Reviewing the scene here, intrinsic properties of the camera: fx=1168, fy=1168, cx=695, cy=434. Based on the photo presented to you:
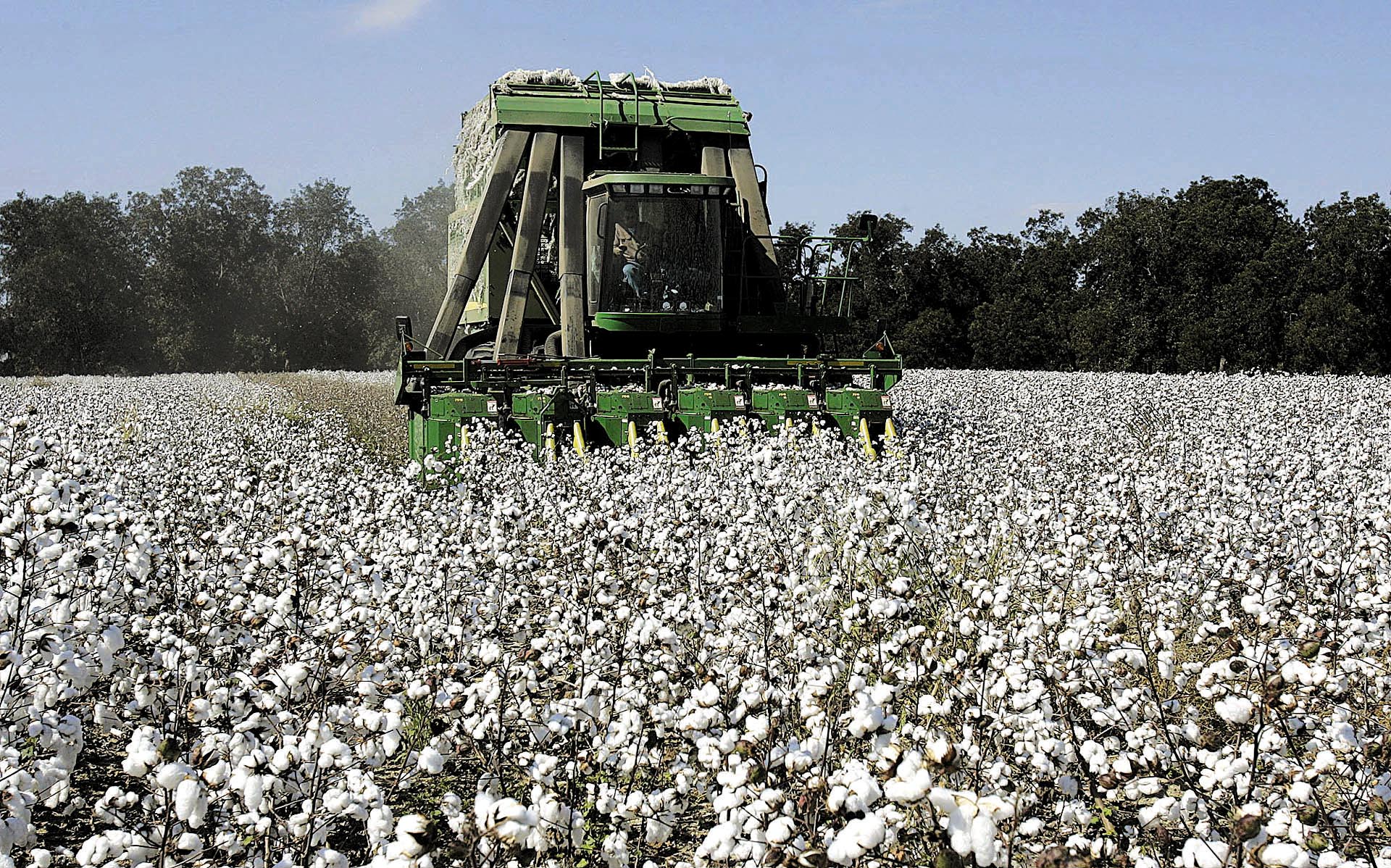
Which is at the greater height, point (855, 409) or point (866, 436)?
point (855, 409)

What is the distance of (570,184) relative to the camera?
41.6 ft

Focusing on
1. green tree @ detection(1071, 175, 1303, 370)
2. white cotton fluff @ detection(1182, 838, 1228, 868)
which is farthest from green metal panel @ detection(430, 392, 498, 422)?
green tree @ detection(1071, 175, 1303, 370)

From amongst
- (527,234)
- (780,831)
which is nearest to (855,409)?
(527,234)

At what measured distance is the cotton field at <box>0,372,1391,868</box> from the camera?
2592mm

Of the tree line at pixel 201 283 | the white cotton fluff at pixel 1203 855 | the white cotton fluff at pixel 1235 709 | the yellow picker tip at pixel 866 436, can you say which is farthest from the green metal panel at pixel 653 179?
the tree line at pixel 201 283

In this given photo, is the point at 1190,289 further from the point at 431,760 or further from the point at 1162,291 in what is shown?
the point at 431,760

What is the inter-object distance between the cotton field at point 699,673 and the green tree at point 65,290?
60.2 m

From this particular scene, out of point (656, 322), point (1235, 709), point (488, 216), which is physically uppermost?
point (488, 216)

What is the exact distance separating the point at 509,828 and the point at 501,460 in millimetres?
7124

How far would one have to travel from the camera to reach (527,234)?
506 inches

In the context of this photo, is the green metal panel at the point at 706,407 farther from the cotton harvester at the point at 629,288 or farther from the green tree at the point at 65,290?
the green tree at the point at 65,290

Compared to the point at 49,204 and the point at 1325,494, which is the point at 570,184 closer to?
the point at 1325,494

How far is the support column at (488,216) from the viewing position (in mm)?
12805

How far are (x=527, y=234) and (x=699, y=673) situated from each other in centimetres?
989
